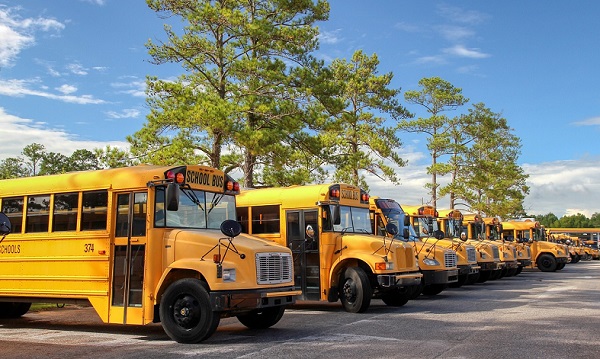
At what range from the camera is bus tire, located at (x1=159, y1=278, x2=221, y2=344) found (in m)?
8.35

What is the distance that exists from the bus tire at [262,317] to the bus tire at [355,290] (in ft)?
8.12

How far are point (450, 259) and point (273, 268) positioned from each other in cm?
795

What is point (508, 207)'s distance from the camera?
152 ft

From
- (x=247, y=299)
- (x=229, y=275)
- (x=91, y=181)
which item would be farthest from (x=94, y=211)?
(x=247, y=299)

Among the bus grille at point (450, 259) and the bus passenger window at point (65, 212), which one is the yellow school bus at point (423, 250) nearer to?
the bus grille at point (450, 259)

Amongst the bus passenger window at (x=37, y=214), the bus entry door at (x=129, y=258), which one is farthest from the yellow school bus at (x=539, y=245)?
the bus passenger window at (x=37, y=214)

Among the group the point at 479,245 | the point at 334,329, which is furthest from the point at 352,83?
the point at 334,329

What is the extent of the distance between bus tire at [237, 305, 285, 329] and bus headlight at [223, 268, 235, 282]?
161cm

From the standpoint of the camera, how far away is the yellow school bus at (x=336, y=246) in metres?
12.2

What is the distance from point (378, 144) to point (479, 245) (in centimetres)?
1073

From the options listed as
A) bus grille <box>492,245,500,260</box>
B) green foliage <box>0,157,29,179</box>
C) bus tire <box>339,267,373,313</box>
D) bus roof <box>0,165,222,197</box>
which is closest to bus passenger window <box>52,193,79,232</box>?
bus roof <box>0,165,222,197</box>

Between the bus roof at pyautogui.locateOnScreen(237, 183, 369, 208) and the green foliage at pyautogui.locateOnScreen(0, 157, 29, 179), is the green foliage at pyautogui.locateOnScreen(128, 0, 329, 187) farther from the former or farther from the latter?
the green foliage at pyautogui.locateOnScreen(0, 157, 29, 179)

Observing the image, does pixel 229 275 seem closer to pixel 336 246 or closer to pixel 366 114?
pixel 336 246

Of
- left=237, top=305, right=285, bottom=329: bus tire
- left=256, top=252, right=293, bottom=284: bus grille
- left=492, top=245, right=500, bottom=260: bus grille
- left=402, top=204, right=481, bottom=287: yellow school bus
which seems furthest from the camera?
left=492, top=245, right=500, bottom=260: bus grille
